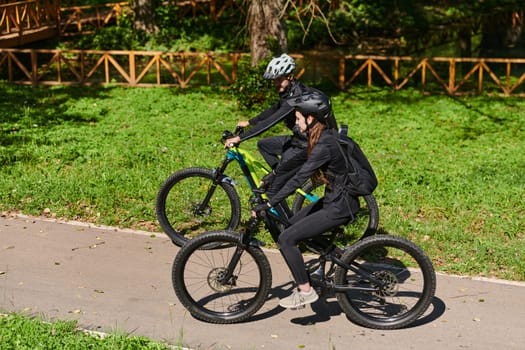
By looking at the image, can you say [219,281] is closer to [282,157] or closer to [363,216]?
[282,157]

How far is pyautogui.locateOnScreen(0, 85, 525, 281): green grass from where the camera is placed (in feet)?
32.0

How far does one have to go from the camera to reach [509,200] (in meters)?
10.5

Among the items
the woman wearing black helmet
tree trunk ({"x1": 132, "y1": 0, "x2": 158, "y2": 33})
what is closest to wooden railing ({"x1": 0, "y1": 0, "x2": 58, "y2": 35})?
tree trunk ({"x1": 132, "y1": 0, "x2": 158, "y2": 33})

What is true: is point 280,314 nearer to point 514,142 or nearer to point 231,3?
point 514,142

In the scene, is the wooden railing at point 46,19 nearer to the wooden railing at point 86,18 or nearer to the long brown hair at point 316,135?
the wooden railing at point 86,18

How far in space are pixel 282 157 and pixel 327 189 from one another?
152cm

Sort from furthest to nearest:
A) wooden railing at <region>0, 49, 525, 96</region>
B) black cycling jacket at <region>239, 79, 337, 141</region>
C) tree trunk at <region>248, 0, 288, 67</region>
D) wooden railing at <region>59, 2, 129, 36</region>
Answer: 1. wooden railing at <region>59, 2, 129, 36</region>
2. wooden railing at <region>0, 49, 525, 96</region>
3. tree trunk at <region>248, 0, 288, 67</region>
4. black cycling jacket at <region>239, 79, 337, 141</region>

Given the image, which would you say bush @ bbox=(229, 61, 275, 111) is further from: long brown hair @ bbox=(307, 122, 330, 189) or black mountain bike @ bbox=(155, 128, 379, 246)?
long brown hair @ bbox=(307, 122, 330, 189)

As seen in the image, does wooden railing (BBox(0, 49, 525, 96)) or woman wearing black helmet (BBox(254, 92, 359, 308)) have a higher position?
woman wearing black helmet (BBox(254, 92, 359, 308))

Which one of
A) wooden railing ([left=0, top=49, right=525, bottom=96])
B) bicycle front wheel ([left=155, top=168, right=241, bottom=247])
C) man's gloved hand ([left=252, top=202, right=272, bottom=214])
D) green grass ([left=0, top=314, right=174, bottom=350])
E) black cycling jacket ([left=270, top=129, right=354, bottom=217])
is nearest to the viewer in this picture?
green grass ([left=0, top=314, right=174, bottom=350])

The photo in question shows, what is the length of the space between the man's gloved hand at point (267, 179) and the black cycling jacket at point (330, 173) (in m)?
0.87

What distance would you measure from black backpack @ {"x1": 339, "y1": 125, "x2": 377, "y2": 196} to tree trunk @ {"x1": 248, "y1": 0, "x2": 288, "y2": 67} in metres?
11.4

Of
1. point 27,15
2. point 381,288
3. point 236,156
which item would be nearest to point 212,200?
point 236,156

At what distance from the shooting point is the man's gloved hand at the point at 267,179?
765cm
